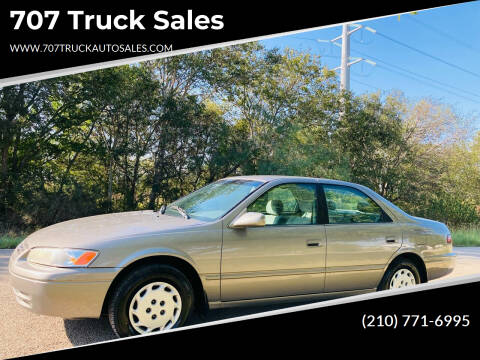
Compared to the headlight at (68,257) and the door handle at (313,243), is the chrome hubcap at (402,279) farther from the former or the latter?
the headlight at (68,257)

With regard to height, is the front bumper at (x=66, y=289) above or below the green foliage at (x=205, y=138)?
below

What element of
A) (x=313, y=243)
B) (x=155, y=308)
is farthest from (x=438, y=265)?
(x=155, y=308)

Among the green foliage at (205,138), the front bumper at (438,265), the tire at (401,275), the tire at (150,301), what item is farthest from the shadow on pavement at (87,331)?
the green foliage at (205,138)

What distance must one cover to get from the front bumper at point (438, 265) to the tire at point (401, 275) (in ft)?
0.56

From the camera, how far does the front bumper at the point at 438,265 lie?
211 inches

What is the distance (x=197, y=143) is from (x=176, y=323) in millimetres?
12053

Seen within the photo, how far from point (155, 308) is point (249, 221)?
118 cm

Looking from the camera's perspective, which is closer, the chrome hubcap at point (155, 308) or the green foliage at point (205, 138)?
the chrome hubcap at point (155, 308)

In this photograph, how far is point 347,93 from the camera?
772 inches

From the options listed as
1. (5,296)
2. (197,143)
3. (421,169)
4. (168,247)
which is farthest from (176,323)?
(421,169)

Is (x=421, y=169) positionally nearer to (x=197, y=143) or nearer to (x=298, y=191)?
(x=197, y=143)

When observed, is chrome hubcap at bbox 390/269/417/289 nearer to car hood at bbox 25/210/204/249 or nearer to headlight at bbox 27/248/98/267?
car hood at bbox 25/210/204/249

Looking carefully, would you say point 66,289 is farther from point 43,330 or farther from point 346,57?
point 346,57

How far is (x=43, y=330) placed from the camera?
13.1ft
